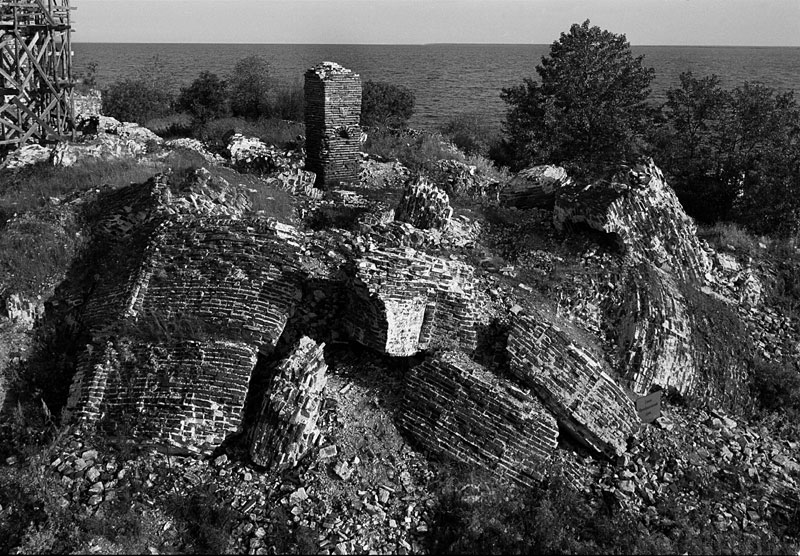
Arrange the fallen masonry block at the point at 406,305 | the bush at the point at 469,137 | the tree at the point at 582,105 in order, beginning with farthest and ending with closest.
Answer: the bush at the point at 469,137 → the tree at the point at 582,105 → the fallen masonry block at the point at 406,305

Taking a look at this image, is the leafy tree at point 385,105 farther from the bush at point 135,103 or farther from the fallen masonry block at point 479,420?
the fallen masonry block at point 479,420

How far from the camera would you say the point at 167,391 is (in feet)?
24.2

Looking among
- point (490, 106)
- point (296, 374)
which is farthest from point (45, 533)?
point (490, 106)

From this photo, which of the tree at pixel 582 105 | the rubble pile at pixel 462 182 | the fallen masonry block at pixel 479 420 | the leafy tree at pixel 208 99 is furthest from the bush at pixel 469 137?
the fallen masonry block at pixel 479 420

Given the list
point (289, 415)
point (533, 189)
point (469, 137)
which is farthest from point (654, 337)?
point (469, 137)

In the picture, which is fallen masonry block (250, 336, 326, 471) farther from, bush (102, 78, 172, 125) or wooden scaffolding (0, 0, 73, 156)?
bush (102, 78, 172, 125)

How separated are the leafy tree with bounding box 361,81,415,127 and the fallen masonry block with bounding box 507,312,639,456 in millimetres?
16582

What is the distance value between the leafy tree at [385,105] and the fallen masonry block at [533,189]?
1040cm

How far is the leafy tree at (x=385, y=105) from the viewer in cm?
2394

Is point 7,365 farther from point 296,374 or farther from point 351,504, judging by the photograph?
point 351,504

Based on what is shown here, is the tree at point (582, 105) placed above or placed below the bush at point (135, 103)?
above

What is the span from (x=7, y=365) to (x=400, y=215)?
20.6 feet

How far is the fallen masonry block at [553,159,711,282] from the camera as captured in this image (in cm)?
1019

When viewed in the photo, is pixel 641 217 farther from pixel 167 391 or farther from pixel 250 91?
pixel 250 91
